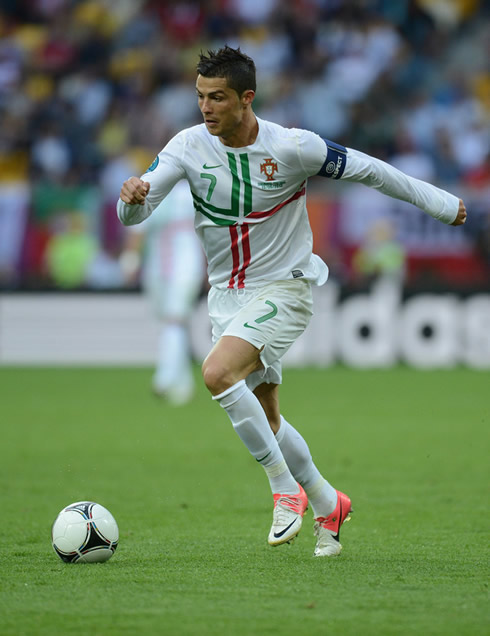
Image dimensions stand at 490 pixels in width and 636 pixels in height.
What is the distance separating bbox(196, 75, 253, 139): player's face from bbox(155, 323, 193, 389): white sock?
689 centimetres

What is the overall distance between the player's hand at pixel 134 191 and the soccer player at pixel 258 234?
8 cm

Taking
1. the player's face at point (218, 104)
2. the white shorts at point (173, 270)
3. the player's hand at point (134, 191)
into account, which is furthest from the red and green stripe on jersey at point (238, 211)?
the white shorts at point (173, 270)

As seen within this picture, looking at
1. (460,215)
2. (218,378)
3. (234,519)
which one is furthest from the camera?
(234,519)

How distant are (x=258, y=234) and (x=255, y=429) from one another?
0.94 meters

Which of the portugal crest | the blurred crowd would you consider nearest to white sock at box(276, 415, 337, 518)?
the portugal crest

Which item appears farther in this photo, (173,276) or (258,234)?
(173,276)

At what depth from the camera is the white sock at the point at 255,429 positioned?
16.4 feet

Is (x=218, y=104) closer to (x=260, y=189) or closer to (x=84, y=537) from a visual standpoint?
(x=260, y=189)

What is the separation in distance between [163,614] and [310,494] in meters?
1.62

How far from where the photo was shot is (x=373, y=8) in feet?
66.9

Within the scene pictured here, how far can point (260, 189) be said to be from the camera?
5.25m

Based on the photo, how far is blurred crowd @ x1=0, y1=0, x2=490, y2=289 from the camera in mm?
18375

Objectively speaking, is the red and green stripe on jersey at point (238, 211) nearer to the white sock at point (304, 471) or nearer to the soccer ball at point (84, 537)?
the white sock at point (304, 471)

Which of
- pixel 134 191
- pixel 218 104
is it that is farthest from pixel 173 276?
pixel 134 191
